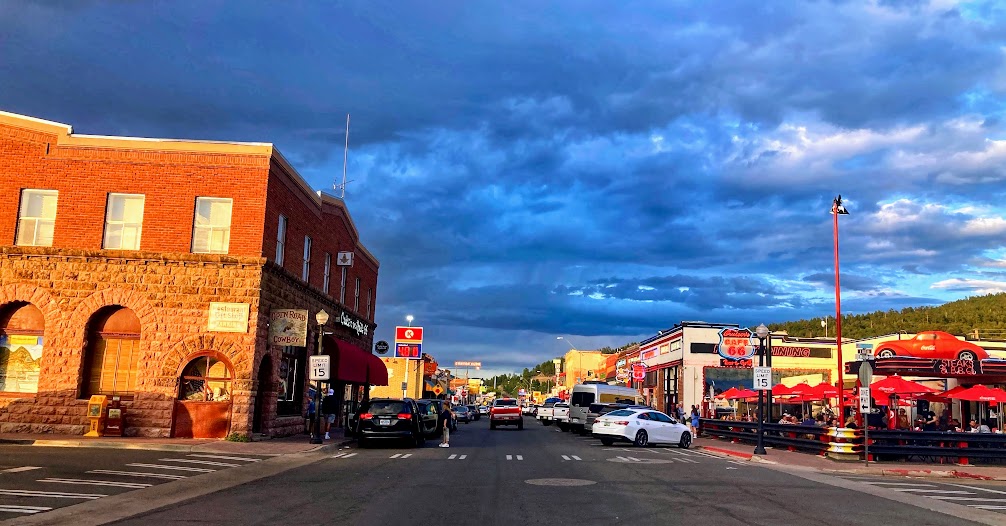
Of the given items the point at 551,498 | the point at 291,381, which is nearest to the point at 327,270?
the point at 291,381

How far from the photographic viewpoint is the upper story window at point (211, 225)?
1027 inches

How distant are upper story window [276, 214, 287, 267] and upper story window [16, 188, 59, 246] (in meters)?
7.34

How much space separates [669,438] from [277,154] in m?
18.3

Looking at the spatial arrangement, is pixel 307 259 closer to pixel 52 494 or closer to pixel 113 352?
pixel 113 352

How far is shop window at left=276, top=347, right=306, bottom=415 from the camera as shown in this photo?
96.7 feet

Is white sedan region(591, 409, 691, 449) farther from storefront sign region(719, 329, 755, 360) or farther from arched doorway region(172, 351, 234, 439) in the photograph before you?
storefront sign region(719, 329, 755, 360)

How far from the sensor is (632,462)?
21.1 m

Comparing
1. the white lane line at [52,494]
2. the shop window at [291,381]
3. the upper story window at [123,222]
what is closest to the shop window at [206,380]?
the shop window at [291,381]

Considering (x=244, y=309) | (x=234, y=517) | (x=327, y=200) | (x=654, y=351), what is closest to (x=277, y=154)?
(x=244, y=309)

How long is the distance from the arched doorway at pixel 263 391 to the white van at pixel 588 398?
19069 mm

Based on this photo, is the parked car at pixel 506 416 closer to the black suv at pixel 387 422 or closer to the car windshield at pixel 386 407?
the black suv at pixel 387 422

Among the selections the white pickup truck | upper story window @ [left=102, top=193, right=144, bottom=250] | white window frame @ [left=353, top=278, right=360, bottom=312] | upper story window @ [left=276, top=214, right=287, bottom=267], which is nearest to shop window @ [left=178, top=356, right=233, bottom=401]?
upper story window @ [left=276, top=214, right=287, bottom=267]

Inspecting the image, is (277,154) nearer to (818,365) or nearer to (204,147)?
(204,147)

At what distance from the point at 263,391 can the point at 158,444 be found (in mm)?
5406
